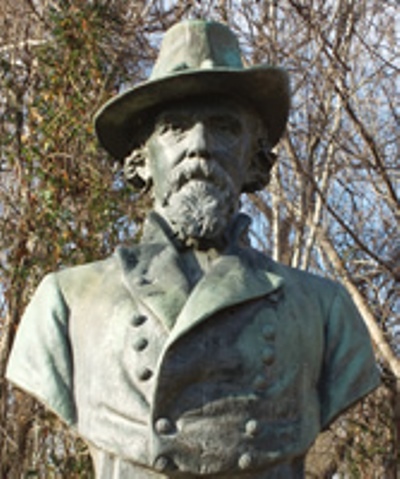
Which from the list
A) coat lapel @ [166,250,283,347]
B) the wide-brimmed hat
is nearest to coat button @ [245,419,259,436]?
coat lapel @ [166,250,283,347]

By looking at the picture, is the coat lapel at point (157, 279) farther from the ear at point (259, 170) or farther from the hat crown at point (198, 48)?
the hat crown at point (198, 48)

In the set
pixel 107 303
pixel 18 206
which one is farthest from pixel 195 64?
pixel 18 206

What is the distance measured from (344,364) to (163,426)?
69 centimetres

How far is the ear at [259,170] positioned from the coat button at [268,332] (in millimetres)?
659

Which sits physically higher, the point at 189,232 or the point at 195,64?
the point at 195,64

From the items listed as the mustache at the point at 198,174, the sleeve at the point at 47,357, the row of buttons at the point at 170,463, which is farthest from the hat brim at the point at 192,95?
the row of buttons at the point at 170,463

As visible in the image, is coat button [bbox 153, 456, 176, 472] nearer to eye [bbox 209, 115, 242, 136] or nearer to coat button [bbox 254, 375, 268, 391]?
coat button [bbox 254, 375, 268, 391]

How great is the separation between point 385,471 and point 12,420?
11.0 ft

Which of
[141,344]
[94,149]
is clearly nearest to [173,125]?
[141,344]

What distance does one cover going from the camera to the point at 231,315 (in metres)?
2.76

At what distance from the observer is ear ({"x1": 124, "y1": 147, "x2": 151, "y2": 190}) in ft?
10.6

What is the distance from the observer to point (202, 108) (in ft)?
10.0

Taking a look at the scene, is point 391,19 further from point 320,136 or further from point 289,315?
point 289,315

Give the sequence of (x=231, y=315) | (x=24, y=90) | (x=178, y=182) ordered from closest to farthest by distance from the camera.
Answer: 1. (x=231, y=315)
2. (x=178, y=182)
3. (x=24, y=90)
